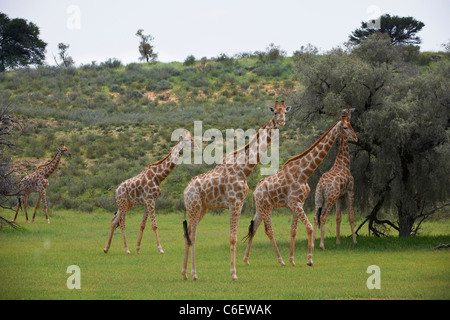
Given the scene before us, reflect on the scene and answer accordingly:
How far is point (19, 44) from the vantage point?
59.7m

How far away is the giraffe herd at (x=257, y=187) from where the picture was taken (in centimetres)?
1266

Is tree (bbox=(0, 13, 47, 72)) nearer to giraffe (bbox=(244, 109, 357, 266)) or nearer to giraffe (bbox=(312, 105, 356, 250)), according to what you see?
giraffe (bbox=(312, 105, 356, 250))

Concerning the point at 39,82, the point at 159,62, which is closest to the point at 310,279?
the point at 39,82

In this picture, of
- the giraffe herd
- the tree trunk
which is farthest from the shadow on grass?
the tree trunk

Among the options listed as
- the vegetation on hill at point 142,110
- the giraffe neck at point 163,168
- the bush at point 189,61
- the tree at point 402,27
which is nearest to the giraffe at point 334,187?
the vegetation on hill at point 142,110

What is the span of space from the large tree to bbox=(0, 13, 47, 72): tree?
44.6 metres

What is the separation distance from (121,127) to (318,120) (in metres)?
27.2

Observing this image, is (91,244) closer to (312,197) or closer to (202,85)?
(312,197)

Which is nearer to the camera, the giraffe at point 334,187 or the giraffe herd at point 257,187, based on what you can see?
the giraffe herd at point 257,187

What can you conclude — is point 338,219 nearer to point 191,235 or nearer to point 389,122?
point 389,122

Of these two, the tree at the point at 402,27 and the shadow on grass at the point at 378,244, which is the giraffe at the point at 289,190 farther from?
the tree at the point at 402,27

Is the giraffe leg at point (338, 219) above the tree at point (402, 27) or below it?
below

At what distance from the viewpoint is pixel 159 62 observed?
69.9 meters

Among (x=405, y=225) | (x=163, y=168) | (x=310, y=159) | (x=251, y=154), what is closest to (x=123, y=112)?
(x=163, y=168)
